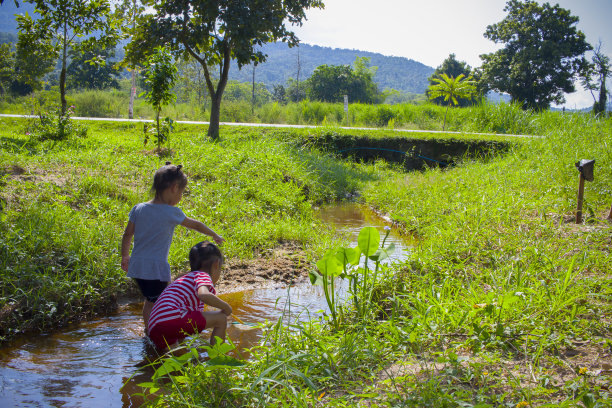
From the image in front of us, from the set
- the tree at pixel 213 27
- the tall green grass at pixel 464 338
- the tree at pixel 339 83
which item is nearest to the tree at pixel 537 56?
the tree at pixel 339 83

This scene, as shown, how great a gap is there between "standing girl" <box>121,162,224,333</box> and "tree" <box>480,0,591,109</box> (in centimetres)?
3515

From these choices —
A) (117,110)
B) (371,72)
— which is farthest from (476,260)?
(371,72)

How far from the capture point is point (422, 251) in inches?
181

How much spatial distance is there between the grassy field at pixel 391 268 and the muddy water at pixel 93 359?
25 cm

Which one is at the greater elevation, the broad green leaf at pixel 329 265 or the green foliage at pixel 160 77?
the green foliage at pixel 160 77

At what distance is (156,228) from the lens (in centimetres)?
339

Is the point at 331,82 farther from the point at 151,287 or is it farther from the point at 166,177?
the point at 151,287

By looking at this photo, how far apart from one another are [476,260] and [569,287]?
114 cm

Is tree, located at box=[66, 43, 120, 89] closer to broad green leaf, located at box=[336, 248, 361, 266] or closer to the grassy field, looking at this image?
the grassy field

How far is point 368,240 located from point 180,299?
4.48 feet

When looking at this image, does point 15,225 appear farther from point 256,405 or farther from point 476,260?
point 476,260

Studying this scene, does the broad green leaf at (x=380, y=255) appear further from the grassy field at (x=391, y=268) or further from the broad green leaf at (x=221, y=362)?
the broad green leaf at (x=221, y=362)

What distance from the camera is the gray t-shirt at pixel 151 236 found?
3.39 meters

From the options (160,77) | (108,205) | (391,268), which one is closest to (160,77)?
(160,77)
